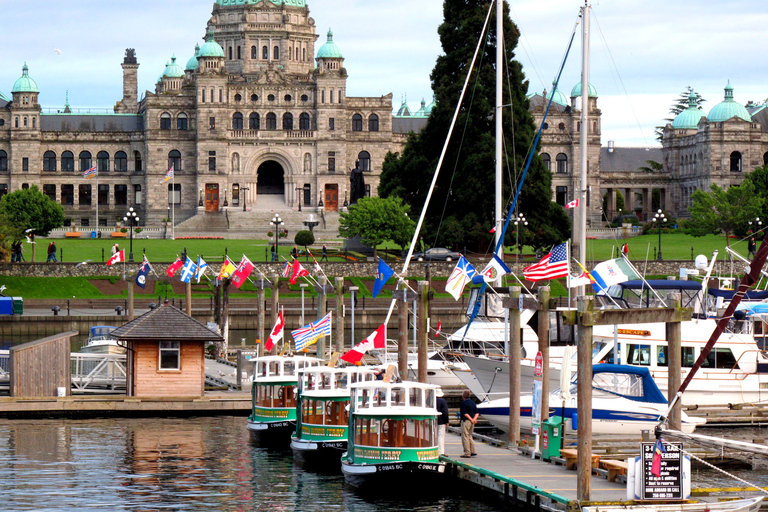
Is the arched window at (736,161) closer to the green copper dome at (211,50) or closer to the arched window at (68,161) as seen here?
the green copper dome at (211,50)

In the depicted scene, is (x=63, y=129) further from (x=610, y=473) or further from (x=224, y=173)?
(x=610, y=473)

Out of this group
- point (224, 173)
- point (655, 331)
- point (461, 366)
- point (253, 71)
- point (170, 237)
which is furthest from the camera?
point (253, 71)

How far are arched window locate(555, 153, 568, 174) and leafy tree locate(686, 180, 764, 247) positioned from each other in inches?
1146

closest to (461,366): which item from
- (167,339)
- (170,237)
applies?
(167,339)

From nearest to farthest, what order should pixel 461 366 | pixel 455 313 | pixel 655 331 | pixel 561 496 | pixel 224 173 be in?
pixel 561 496, pixel 655 331, pixel 461 366, pixel 455 313, pixel 224 173

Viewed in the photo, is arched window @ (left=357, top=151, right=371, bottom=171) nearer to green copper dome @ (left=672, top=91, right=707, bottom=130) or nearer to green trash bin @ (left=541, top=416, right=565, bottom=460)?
green copper dome @ (left=672, top=91, right=707, bottom=130)

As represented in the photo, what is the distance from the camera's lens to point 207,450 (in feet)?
108

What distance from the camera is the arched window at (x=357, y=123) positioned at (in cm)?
12962

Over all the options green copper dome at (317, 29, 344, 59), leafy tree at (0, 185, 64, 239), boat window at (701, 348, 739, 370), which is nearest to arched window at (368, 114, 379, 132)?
green copper dome at (317, 29, 344, 59)

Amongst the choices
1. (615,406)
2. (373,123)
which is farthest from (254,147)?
(615,406)

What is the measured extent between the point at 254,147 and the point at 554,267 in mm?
95468

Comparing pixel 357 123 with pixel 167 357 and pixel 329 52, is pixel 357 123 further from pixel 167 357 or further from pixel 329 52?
pixel 167 357

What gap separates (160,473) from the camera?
2989 cm

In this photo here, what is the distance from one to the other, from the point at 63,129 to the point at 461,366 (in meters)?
100
